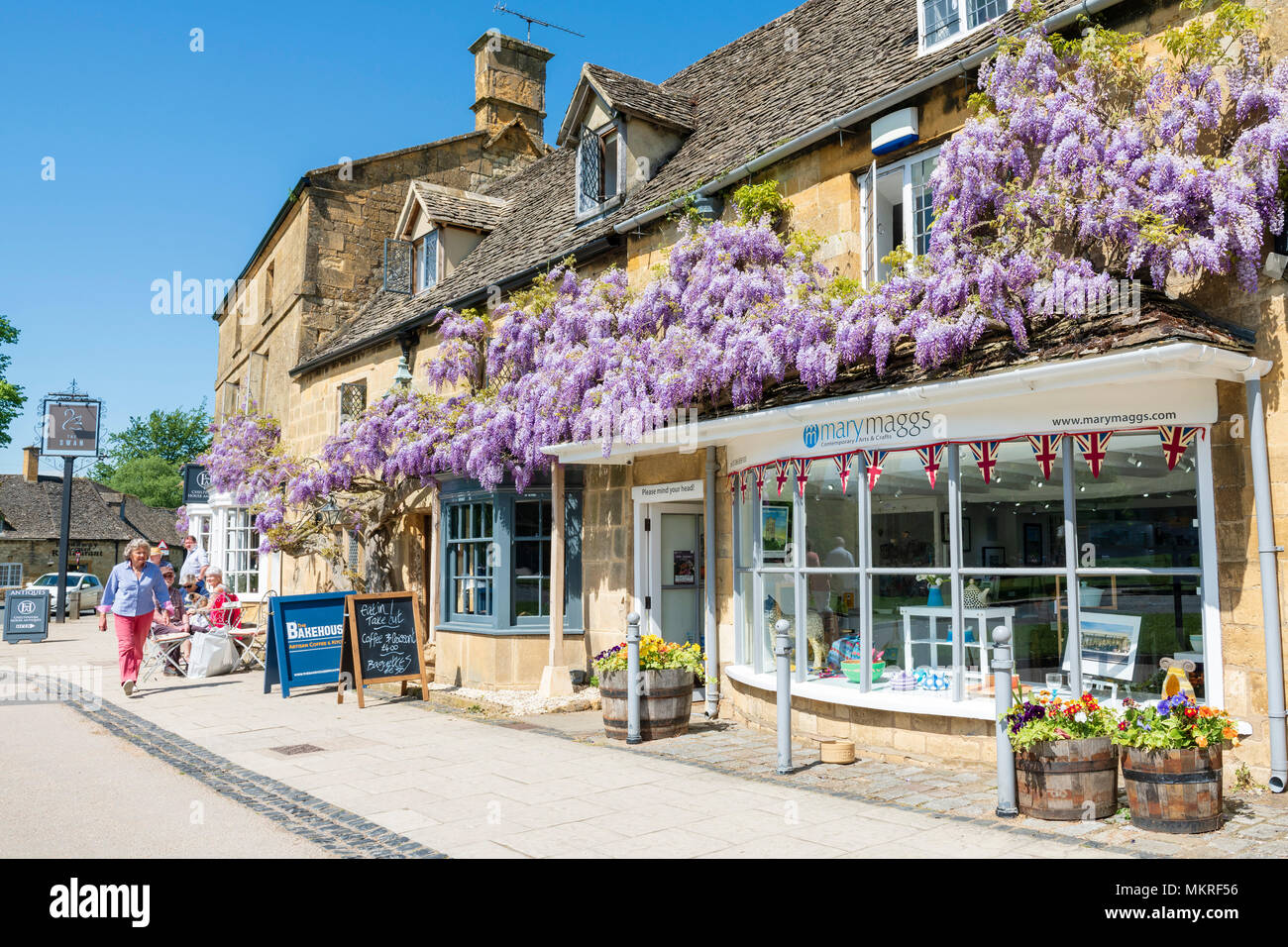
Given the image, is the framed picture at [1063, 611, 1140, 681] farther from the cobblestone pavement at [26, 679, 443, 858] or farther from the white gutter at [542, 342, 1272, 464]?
the cobblestone pavement at [26, 679, 443, 858]

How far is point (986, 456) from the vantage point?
7.54 m

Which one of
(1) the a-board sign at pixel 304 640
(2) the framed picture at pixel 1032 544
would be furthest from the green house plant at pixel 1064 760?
(1) the a-board sign at pixel 304 640

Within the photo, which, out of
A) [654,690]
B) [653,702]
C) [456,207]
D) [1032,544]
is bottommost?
[653,702]

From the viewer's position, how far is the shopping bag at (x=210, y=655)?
15.0 metres

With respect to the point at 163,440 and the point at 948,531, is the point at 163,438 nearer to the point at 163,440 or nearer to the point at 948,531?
the point at 163,440

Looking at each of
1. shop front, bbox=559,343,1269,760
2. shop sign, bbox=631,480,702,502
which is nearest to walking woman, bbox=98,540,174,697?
shop sign, bbox=631,480,702,502

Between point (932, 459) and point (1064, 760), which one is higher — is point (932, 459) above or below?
above

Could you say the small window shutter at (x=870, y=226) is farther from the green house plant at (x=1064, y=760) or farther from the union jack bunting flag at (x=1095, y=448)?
the green house plant at (x=1064, y=760)

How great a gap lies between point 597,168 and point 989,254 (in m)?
7.54

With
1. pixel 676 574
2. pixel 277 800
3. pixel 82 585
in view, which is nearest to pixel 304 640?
pixel 676 574

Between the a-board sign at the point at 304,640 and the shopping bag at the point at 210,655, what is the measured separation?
2.71m

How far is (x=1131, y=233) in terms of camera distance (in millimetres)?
6766

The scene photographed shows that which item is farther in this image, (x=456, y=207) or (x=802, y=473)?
(x=456, y=207)

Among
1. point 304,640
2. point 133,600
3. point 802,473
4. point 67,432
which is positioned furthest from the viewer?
point 67,432
